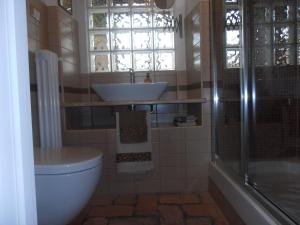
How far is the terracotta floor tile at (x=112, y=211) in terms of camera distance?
2004 millimetres

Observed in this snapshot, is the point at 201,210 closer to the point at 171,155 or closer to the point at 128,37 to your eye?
the point at 171,155

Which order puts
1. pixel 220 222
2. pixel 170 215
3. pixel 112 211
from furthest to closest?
1. pixel 112 211
2. pixel 170 215
3. pixel 220 222

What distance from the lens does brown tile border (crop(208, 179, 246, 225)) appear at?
170cm

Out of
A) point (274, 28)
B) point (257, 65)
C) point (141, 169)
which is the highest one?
point (274, 28)

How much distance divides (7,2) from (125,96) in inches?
72.2

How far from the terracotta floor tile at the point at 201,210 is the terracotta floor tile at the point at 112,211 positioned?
1.25ft

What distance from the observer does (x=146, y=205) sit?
84.2 inches

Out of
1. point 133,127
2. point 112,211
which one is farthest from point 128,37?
point 112,211

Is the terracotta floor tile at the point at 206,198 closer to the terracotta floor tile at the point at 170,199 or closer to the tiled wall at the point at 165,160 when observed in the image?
the tiled wall at the point at 165,160

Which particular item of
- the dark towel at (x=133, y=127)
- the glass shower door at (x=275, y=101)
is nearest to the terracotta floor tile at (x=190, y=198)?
the dark towel at (x=133, y=127)

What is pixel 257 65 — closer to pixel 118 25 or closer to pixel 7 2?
pixel 7 2

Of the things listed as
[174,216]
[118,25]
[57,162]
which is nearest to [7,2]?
[57,162]

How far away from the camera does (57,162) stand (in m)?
1.38

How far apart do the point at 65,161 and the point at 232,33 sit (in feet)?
4.34
